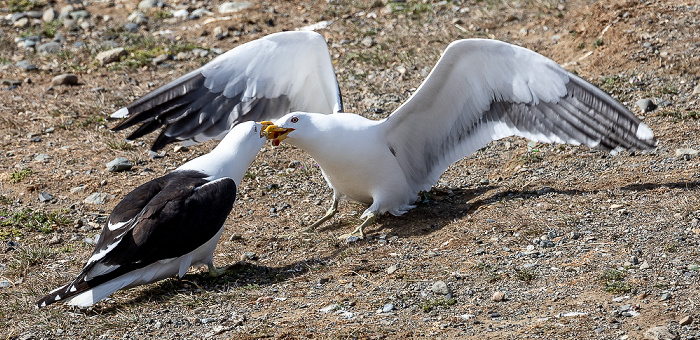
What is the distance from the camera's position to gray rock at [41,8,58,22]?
38.1 feet

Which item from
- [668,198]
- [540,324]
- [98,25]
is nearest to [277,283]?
[540,324]

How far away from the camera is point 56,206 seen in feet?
22.8

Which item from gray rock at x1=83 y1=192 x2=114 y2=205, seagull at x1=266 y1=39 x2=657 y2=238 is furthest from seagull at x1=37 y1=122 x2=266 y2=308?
gray rock at x1=83 y1=192 x2=114 y2=205

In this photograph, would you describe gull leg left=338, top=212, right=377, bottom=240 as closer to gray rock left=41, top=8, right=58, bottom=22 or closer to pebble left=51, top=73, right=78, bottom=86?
pebble left=51, top=73, right=78, bottom=86

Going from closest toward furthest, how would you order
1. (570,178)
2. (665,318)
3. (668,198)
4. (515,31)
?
(665,318)
(668,198)
(570,178)
(515,31)

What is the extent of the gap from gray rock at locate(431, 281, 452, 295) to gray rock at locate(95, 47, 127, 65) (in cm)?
634

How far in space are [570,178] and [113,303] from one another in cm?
349

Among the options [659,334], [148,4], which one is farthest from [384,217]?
[148,4]

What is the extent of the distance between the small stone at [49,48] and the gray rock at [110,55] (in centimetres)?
72

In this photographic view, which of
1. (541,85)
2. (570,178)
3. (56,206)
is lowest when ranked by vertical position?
(56,206)

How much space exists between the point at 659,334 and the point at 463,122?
289cm

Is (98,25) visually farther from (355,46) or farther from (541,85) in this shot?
(541,85)

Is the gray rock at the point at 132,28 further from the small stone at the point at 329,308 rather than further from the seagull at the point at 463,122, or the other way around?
the small stone at the point at 329,308

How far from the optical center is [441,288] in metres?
4.93
